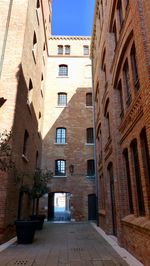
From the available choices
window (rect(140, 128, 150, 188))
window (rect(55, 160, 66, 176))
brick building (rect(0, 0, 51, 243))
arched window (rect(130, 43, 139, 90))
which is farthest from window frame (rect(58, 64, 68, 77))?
window (rect(140, 128, 150, 188))

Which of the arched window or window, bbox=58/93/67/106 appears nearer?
the arched window

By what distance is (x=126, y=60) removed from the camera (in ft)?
30.1

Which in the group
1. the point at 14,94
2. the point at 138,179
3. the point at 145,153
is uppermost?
the point at 14,94

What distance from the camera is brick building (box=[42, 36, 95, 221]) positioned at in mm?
21562

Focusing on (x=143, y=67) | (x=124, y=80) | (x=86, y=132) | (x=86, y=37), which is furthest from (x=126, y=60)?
(x=86, y=37)

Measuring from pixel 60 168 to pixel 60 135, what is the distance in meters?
3.44

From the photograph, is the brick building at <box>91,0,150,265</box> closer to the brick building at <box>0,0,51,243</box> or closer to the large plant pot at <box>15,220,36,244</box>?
the large plant pot at <box>15,220,36,244</box>

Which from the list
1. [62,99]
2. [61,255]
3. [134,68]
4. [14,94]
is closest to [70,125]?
[62,99]

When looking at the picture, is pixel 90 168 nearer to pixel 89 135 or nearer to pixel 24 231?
pixel 89 135

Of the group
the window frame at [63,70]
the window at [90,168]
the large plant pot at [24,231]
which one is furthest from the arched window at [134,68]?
the window frame at [63,70]

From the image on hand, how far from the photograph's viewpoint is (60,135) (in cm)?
2367

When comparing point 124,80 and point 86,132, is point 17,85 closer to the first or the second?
point 124,80

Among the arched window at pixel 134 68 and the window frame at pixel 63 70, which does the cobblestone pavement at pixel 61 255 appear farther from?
the window frame at pixel 63 70

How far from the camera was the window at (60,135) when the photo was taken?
23.5 m
